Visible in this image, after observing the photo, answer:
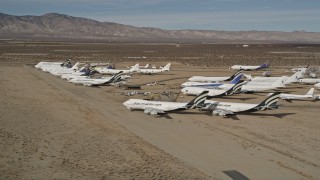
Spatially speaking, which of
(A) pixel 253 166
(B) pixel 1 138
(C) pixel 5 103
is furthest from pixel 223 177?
(C) pixel 5 103

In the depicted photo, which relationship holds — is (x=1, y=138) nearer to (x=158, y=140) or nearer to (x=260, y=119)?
(x=158, y=140)

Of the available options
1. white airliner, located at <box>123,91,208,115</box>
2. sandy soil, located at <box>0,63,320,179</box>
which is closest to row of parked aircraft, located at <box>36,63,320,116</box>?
white airliner, located at <box>123,91,208,115</box>

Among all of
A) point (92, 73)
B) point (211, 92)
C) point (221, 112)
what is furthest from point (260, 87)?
point (92, 73)

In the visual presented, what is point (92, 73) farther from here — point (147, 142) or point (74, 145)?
point (74, 145)

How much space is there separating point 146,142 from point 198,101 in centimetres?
1481

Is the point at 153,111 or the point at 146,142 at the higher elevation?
the point at 153,111

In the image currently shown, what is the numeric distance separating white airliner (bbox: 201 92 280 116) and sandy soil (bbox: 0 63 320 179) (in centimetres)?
101

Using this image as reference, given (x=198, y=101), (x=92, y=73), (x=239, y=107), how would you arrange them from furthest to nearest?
(x=92, y=73), (x=198, y=101), (x=239, y=107)

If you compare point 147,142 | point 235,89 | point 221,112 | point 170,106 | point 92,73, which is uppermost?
point 235,89

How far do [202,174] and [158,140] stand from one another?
35.2 ft

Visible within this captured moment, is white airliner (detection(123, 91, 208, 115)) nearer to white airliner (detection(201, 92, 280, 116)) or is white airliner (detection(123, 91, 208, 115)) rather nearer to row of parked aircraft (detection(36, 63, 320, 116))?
row of parked aircraft (detection(36, 63, 320, 116))

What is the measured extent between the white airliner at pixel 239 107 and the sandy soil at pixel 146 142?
1.01 m

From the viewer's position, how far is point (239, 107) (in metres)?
53.0

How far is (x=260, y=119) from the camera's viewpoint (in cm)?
5200
